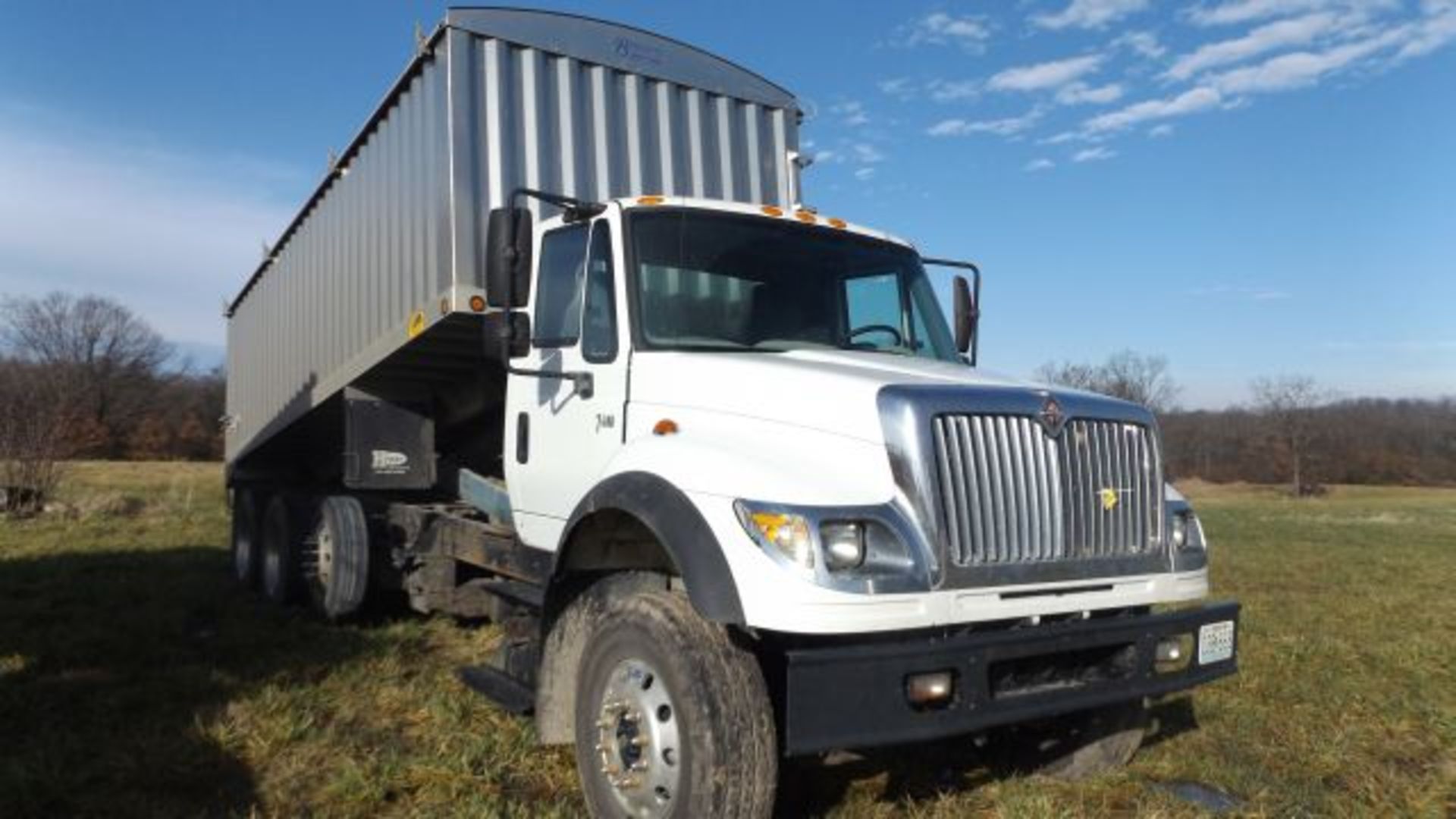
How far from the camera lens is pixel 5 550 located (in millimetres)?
12992

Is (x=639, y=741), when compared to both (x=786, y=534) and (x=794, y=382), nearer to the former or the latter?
(x=786, y=534)

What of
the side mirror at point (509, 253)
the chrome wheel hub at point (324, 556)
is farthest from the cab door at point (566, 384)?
the chrome wheel hub at point (324, 556)

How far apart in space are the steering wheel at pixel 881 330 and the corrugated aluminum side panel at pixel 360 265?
228 centimetres

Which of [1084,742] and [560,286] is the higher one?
[560,286]

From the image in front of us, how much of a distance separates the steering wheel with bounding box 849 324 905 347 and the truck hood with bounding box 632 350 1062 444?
1.34ft

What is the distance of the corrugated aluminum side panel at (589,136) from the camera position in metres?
5.88

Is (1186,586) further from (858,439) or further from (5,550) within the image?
(5,550)

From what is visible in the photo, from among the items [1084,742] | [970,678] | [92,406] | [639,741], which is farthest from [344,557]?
[92,406]

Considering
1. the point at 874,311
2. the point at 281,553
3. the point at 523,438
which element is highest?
the point at 874,311

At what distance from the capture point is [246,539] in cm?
977

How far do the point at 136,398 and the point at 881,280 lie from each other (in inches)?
2777

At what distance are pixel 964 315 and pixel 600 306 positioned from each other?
1995 millimetres

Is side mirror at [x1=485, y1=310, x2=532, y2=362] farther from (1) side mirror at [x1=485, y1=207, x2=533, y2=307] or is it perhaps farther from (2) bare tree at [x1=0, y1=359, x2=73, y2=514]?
(2) bare tree at [x1=0, y1=359, x2=73, y2=514]

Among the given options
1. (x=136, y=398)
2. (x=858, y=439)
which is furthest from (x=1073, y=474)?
(x=136, y=398)
